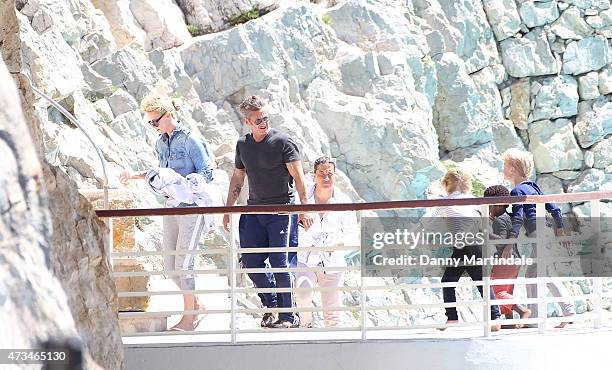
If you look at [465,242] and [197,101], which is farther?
[197,101]

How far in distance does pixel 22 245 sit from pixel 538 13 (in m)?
32.3

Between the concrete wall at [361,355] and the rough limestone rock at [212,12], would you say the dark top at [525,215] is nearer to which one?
the concrete wall at [361,355]

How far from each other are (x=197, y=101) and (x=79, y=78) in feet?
13.7

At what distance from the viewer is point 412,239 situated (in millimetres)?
6441

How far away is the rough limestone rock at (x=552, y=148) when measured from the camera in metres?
33.8

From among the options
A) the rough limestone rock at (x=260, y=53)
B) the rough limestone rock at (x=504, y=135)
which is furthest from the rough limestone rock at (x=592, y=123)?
the rough limestone rock at (x=260, y=53)

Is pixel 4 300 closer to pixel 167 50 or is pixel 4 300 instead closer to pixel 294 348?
pixel 294 348

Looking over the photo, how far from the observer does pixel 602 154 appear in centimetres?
3397

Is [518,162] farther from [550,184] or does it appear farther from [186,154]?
[550,184]

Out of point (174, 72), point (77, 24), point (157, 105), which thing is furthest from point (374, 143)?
point (157, 105)

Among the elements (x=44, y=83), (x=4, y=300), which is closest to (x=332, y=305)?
(x=4, y=300)

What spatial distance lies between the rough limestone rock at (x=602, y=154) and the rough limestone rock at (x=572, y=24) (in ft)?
10.8

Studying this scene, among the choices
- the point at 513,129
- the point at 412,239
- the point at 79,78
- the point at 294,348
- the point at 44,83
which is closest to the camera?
the point at 294,348

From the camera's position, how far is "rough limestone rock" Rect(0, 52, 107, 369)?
2.69m
